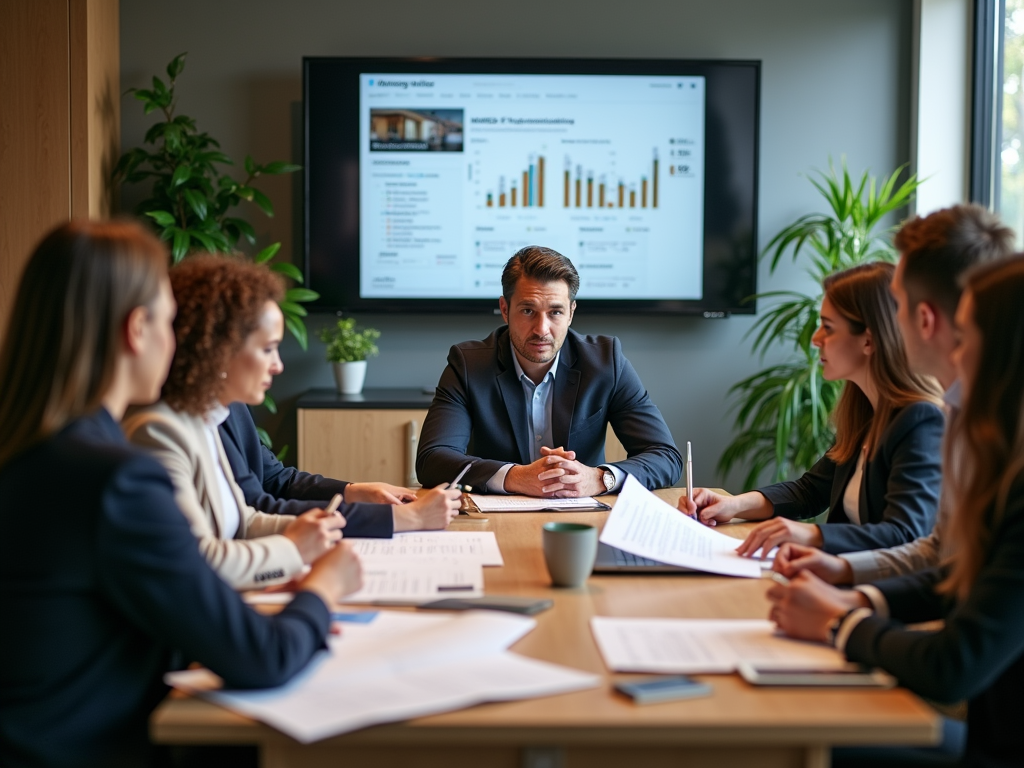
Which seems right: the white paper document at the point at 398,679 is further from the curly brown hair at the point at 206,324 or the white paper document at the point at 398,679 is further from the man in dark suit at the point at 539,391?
the man in dark suit at the point at 539,391

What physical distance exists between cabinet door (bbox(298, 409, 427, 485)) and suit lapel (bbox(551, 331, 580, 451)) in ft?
4.25

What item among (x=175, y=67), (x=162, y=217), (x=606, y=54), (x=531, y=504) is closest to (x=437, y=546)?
(x=531, y=504)

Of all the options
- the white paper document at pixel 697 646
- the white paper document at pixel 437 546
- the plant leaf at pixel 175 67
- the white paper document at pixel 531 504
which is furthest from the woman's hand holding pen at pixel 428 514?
the plant leaf at pixel 175 67

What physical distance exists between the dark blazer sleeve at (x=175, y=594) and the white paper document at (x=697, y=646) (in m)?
0.39

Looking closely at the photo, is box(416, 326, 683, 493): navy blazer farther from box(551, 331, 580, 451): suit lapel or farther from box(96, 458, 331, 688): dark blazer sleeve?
box(96, 458, 331, 688): dark blazer sleeve

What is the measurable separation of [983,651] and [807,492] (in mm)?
1154

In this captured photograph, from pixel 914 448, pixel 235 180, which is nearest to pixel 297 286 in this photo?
pixel 235 180

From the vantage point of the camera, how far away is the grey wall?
14.4 feet

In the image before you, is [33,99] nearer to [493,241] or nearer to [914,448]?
[493,241]

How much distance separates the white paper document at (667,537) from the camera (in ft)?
5.52

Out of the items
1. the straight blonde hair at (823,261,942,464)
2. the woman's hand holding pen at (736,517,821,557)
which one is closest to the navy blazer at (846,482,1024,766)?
the woman's hand holding pen at (736,517,821,557)

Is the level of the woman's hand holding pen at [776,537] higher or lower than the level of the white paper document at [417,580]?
higher

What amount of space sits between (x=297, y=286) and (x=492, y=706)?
3585mm

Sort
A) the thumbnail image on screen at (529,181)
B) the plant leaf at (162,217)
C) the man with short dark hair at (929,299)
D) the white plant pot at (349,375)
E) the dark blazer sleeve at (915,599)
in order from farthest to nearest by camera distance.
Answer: the thumbnail image on screen at (529,181) < the white plant pot at (349,375) < the plant leaf at (162,217) < the man with short dark hair at (929,299) < the dark blazer sleeve at (915,599)
